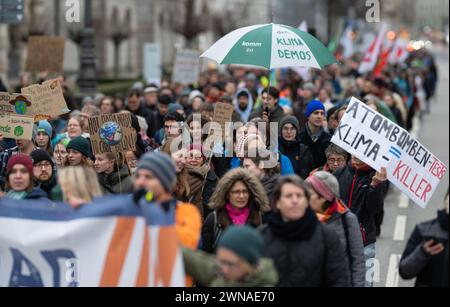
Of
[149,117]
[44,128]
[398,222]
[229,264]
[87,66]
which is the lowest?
[398,222]

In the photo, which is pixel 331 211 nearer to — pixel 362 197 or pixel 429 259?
pixel 429 259

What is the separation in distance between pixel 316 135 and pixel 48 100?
2.85m

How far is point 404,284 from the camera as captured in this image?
1102cm

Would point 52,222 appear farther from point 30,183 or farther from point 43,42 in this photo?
point 43,42

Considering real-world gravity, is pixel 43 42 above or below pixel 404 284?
above

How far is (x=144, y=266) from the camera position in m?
5.90

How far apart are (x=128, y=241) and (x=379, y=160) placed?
9.98 feet

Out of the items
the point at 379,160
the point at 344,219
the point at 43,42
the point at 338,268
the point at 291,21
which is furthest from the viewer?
the point at 291,21

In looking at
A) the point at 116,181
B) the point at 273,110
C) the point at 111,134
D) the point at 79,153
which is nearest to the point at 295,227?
the point at 116,181

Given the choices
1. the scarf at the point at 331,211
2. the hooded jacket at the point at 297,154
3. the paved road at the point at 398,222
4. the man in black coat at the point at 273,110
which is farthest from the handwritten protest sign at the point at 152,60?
the scarf at the point at 331,211

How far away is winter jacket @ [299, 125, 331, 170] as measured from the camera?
12.2m

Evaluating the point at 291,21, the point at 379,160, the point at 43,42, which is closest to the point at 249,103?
the point at 43,42

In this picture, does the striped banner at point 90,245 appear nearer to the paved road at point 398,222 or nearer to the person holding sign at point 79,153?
the person holding sign at point 79,153

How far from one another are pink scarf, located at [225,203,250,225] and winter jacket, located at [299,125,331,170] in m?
4.70
